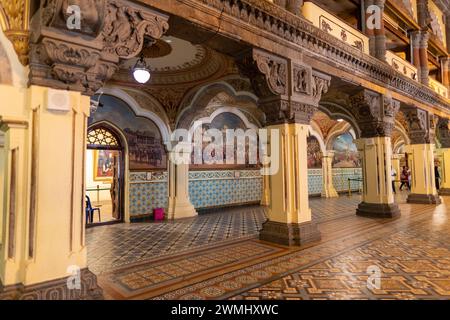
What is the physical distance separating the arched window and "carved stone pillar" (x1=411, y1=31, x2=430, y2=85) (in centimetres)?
1011

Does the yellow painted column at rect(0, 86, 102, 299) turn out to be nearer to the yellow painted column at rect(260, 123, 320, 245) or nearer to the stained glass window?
the yellow painted column at rect(260, 123, 320, 245)

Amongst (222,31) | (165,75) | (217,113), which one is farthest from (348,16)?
(222,31)

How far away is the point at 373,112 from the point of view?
22.3ft

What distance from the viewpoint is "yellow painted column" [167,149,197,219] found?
7934 mm

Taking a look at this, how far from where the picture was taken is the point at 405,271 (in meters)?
3.46

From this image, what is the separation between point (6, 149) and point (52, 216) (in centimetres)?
78

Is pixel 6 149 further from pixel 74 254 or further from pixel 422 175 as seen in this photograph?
pixel 422 175

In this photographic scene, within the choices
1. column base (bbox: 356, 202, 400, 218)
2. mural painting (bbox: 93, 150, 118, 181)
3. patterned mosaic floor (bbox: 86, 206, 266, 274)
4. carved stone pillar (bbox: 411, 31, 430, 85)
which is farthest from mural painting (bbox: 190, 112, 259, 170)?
carved stone pillar (bbox: 411, 31, 430, 85)

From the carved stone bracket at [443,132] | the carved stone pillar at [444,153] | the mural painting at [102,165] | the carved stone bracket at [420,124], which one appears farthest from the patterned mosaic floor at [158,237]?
the carved stone pillar at [444,153]

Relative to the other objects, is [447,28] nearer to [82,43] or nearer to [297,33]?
[297,33]

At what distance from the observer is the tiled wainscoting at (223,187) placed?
8.90 meters

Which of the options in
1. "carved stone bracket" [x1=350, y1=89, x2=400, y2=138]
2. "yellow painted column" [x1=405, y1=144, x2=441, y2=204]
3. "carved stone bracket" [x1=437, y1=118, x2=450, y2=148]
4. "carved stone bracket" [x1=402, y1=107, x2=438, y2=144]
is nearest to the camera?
"carved stone bracket" [x1=350, y1=89, x2=400, y2=138]

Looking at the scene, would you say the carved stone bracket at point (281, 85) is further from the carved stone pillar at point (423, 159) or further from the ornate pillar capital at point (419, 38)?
the ornate pillar capital at point (419, 38)

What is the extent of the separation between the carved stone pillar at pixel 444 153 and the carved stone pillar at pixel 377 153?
6.15 meters
